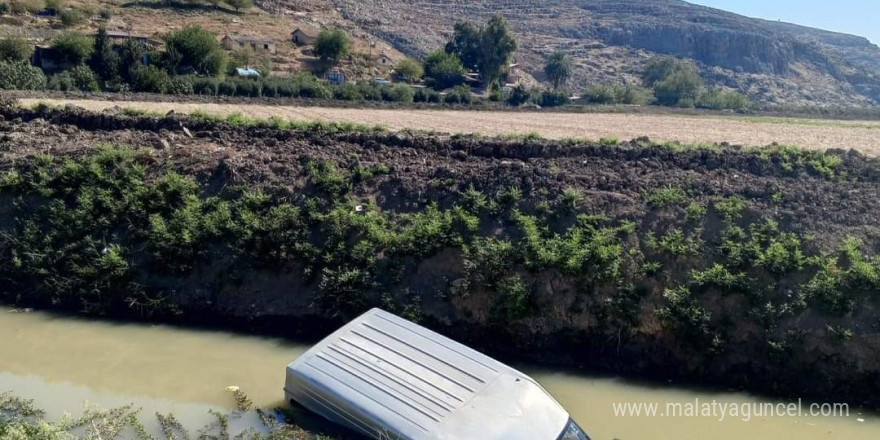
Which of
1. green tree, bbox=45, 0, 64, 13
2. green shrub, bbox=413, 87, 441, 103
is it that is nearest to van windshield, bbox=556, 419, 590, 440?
green shrub, bbox=413, 87, 441, 103

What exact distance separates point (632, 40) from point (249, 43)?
2844 inches

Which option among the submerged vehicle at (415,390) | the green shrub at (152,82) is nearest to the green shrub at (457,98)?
the green shrub at (152,82)

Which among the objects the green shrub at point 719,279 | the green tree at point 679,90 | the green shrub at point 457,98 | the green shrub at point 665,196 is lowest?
the green shrub at point 457,98

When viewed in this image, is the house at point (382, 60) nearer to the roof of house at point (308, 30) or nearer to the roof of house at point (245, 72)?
the roof of house at point (308, 30)

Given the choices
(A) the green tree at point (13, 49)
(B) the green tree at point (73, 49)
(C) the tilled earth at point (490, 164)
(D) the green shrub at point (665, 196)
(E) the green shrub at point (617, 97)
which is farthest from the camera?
(E) the green shrub at point (617, 97)

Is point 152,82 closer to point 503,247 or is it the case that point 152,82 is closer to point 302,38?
point 503,247

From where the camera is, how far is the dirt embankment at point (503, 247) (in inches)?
426

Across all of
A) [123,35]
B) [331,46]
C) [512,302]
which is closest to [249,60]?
[331,46]

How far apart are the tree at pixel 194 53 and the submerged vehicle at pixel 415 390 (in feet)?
166

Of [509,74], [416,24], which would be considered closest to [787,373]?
[509,74]

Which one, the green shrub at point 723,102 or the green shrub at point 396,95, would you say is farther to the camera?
the green shrub at point 723,102

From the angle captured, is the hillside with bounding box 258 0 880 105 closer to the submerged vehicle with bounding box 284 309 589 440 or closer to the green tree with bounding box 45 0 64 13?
the green tree with bounding box 45 0 64 13

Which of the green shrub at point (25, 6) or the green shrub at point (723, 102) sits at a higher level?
the green shrub at point (723, 102)

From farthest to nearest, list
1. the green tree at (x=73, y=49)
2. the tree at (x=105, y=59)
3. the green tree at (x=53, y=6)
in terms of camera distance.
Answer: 1. the green tree at (x=53, y=6)
2. the green tree at (x=73, y=49)
3. the tree at (x=105, y=59)
